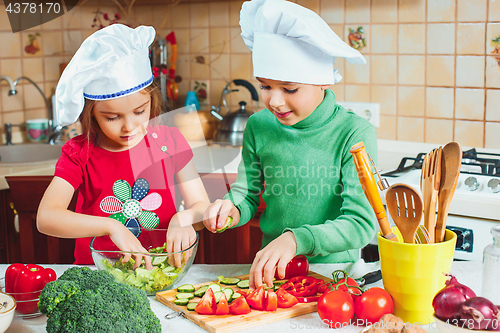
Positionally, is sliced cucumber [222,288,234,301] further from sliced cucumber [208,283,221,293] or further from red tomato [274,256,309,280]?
red tomato [274,256,309,280]

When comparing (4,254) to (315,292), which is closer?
(315,292)

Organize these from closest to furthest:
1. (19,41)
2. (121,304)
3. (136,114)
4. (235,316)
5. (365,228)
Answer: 1. (121,304)
2. (235,316)
3. (365,228)
4. (136,114)
5. (19,41)

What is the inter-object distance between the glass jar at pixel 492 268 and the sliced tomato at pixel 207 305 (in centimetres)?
41

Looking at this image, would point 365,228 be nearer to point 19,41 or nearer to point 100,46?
point 100,46

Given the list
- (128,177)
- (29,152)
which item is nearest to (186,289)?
(128,177)

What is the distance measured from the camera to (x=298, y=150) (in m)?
1.03

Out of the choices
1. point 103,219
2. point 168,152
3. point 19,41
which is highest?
point 19,41

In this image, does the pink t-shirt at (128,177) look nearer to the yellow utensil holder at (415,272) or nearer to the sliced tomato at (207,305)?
the sliced tomato at (207,305)

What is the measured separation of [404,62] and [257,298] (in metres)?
1.34

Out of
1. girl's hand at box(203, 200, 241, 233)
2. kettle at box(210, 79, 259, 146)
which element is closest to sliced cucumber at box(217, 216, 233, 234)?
girl's hand at box(203, 200, 241, 233)

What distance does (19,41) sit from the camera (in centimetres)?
223

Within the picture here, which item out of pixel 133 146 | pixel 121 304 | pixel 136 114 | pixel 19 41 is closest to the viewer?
pixel 121 304

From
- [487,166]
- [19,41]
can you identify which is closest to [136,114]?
[487,166]

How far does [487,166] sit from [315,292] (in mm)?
907
